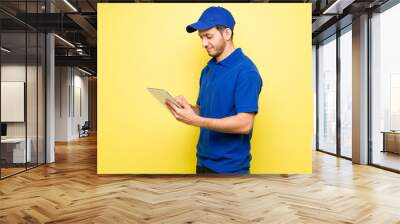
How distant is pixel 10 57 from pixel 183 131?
343cm

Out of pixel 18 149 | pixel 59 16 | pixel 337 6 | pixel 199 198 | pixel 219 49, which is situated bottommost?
pixel 199 198

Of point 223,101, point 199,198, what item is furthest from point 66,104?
point 223,101

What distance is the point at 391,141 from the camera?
7.95 m

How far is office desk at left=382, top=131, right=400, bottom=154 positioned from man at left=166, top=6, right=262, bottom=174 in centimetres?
705

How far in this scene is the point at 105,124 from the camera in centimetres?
603

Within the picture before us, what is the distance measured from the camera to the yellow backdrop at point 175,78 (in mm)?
5789

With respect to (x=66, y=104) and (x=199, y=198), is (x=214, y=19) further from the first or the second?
(x=66, y=104)

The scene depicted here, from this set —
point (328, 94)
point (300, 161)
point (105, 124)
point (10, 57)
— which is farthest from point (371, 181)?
point (10, 57)

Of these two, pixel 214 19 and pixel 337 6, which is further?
pixel 337 6

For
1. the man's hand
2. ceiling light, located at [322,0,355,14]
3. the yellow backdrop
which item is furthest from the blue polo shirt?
ceiling light, located at [322,0,355,14]

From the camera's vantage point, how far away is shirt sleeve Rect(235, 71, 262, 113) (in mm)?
1420

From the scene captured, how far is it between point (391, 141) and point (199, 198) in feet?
17.2

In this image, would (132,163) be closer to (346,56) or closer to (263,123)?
(263,123)

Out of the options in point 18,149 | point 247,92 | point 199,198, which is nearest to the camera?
point 247,92
